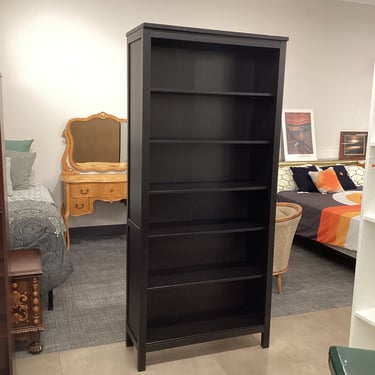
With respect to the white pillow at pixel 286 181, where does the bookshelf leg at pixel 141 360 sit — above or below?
below

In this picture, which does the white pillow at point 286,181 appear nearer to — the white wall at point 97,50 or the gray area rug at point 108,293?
the gray area rug at point 108,293

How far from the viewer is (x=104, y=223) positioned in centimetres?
538

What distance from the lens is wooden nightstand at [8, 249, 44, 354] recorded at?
2779 mm

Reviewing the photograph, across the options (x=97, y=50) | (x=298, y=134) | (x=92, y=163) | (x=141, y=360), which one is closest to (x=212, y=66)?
(x=141, y=360)

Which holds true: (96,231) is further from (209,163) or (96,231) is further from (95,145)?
(209,163)

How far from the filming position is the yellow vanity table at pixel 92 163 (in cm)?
483

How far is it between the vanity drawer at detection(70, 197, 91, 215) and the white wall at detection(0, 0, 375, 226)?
1.30 feet

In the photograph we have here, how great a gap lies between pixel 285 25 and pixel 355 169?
2015 mm

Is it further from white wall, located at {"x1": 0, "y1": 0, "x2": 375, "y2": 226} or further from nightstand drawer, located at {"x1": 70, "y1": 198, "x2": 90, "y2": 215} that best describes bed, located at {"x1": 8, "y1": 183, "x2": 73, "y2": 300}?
white wall, located at {"x1": 0, "y1": 0, "x2": 375, "y2": 226}

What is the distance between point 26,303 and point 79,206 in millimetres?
2074

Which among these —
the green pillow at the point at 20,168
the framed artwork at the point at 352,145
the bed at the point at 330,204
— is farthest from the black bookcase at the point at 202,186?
the framed artwork at the point at 352,145

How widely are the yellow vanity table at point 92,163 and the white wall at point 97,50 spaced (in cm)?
13

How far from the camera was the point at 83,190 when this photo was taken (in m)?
4.83

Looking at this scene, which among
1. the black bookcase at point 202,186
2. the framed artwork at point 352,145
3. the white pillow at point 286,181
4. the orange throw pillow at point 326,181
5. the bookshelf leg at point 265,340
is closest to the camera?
the black bookcase at point 202,186
